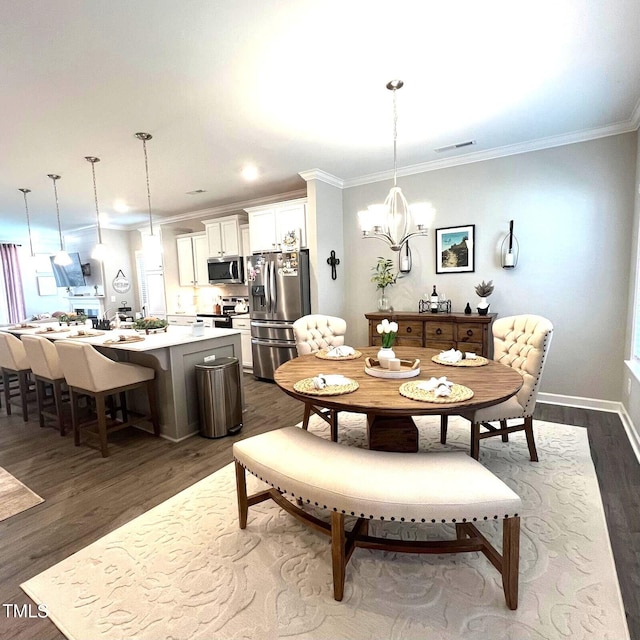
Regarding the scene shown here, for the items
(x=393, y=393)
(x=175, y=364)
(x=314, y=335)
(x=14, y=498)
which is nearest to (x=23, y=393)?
(x=14, y=498)

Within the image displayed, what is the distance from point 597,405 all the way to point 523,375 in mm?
1852

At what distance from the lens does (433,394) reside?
5.74 ft

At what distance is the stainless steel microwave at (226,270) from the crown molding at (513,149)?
7.22 feet

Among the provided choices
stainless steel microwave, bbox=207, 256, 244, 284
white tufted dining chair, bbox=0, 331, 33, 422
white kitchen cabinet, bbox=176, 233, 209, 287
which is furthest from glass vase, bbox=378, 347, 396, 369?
white kitchen cabinet, bbox=176, 233, 209, 287

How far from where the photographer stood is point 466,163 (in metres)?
4.00

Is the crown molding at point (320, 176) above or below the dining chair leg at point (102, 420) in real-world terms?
above

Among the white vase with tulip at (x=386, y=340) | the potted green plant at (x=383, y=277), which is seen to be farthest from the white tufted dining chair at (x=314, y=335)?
the potted green plant at (x=383, y=277)

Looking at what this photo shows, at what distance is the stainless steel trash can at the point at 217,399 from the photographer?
3.12m

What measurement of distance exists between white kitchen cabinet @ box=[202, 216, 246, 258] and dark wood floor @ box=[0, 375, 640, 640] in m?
3.02

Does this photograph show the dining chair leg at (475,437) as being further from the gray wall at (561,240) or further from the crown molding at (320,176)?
the crown molding at (320,176)

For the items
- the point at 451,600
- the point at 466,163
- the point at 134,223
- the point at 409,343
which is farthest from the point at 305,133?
the point at 134,223

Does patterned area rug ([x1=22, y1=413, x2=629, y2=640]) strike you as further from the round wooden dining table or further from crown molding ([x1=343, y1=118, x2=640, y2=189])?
crown molding ([x1=343, y1=118, x2=640, y2=189])

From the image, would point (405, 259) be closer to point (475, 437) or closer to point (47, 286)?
point (475, 437)

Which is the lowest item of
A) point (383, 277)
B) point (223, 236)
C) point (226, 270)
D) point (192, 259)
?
point (383, 277)
